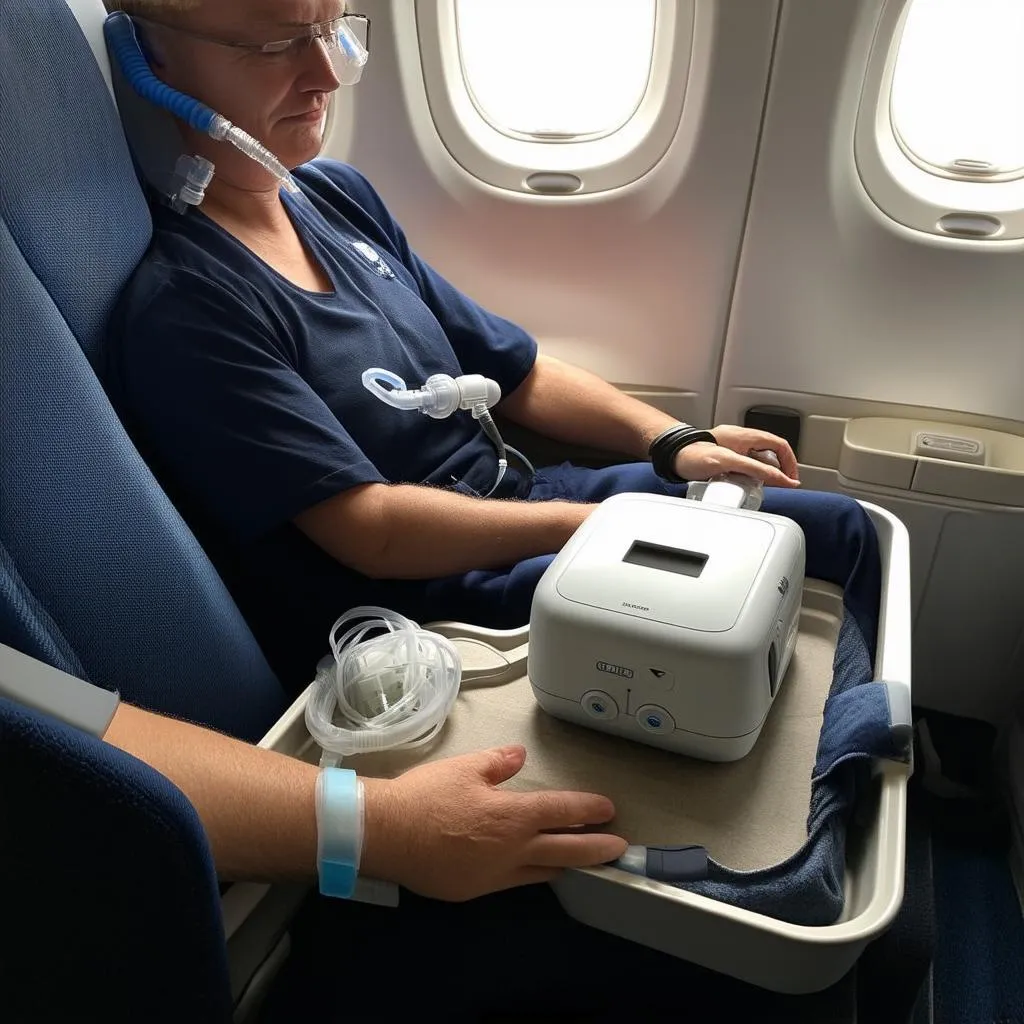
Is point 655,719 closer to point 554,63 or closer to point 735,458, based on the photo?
point 735,458

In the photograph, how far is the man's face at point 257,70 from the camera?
1062 millimetres

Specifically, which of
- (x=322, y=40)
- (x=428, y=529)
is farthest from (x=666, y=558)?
(x=322, y=40)

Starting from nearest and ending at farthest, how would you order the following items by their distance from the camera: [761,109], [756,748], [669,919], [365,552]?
[669,919]
[756,748]
[365,552]
[761,109]

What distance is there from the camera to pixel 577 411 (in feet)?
5.07

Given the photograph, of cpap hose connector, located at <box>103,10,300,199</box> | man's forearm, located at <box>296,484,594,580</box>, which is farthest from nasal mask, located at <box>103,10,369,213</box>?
man's forearm, located at <box>296,484,594,580</box>

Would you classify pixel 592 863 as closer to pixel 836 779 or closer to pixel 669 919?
pixel 669 919

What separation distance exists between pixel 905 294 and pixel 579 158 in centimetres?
66

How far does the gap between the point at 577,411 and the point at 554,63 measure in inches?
28.8

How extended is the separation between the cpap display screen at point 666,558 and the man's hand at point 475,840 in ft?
0.74

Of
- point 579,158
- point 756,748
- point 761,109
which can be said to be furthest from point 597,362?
point 756,748

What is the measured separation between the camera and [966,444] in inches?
62.7

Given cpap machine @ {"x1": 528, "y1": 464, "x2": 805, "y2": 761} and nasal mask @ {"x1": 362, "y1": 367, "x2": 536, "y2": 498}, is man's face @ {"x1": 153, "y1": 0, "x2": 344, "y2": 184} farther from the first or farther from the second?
cpap machine @ {"x1": 528, "y1": 464, "x2": 805, "y2": 761}

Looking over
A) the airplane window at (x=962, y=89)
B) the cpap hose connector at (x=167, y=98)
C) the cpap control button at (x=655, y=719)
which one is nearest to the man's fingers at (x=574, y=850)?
the cpap control button at (x=655, y=719)

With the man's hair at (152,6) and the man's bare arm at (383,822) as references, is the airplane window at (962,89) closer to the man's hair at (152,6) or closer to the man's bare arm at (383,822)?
the man's hair at (152,6)
